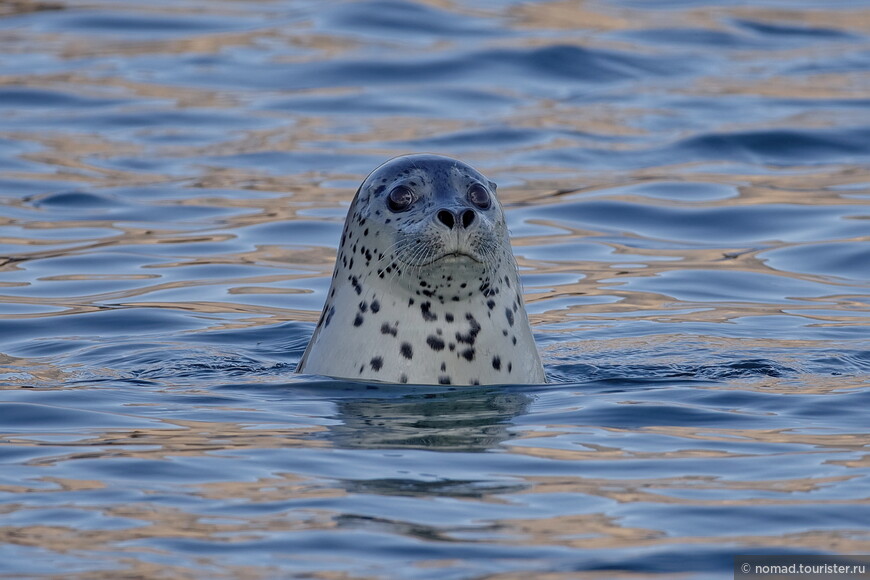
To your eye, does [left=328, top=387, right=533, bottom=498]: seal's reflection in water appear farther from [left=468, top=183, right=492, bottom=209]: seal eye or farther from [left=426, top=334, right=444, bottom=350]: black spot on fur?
[left=468, top=183, right=492, bottom=209]: seal eye

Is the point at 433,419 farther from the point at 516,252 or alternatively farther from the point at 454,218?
the point at 516,252

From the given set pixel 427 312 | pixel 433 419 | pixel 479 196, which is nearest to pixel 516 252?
pixel 479 196

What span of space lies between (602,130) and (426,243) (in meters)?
10.6

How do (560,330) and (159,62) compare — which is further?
(159,62)

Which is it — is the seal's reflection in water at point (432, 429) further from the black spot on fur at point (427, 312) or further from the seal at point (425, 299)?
the black spot on fur at point (427, 312)

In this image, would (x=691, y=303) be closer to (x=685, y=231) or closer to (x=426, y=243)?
(x=685, y=231)

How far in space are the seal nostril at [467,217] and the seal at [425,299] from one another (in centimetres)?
6

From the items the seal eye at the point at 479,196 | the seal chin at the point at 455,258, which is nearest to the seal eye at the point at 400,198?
the seal eye at the point at 479,196

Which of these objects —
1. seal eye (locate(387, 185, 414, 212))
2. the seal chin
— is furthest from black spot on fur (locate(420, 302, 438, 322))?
seal eye (locate(387, 185, 414, 212))

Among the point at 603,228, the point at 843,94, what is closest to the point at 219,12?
the point at 843,94

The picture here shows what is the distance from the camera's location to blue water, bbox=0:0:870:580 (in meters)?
6.21

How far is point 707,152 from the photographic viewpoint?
17.4 meters

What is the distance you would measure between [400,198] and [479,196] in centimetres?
37

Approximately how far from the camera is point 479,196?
8531mm
